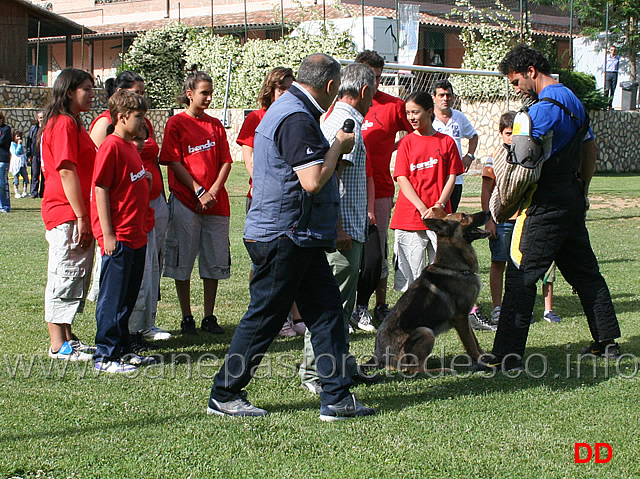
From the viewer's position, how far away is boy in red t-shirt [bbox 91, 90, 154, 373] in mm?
5438

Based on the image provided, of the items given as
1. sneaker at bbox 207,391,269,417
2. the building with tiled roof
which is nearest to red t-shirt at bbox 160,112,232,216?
sneaker at bbox 207,391,269,417

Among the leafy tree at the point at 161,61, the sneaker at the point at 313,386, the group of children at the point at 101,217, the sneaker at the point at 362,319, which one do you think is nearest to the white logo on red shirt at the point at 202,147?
the group of children at the point at 101,217

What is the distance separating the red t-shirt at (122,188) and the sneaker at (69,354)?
34.1 inches

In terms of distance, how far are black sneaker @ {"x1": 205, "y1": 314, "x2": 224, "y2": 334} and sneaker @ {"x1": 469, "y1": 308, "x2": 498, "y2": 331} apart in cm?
237

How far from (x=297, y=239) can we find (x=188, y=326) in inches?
111

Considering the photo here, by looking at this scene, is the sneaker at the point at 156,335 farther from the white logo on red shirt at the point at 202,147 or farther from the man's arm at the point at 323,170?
the man's arm at the point at 323,170

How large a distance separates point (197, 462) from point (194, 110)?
3.74 m

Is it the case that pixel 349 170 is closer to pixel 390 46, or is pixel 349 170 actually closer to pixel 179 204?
pixel 179 204

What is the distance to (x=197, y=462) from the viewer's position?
12.6 feet

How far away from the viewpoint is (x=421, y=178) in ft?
23.0

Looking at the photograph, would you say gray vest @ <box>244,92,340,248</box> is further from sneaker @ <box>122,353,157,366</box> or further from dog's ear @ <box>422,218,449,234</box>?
sneaker @ <box>122,353,157,366</box>

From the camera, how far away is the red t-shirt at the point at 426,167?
6.96 metres

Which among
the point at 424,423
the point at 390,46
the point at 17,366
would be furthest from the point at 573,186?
the point at 390,46

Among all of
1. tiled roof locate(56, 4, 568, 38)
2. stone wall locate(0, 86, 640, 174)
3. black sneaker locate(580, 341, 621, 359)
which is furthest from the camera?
tiled roof locate(56, 4, 568, 38)
